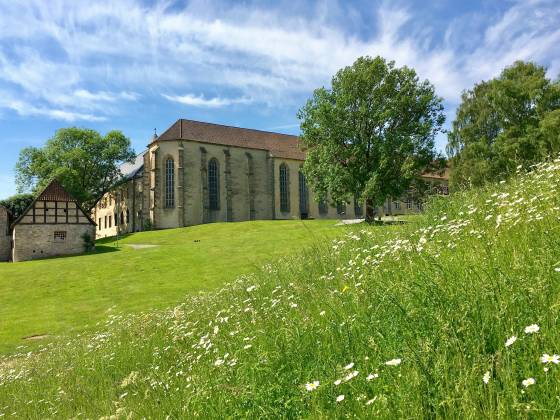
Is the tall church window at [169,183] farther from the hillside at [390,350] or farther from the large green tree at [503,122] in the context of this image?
the hillside at [390,350]

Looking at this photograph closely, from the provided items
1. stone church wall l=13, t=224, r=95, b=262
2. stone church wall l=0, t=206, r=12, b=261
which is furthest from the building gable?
stone church wall l=0, t=206, r=12, b=261

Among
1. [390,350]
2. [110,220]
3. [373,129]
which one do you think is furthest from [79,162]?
[390,350]

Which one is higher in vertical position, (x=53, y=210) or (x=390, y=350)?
(x=53, y=210)

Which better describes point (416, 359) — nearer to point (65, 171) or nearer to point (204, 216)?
point (204, 216)

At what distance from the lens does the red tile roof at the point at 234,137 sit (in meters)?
62.7

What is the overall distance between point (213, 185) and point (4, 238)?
1107 inches

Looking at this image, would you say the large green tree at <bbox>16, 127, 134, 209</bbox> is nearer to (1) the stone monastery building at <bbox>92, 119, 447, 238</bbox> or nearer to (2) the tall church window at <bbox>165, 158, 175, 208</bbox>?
(1) the stone monastery building at <bbox>92, 119, 447, 238</bbox>

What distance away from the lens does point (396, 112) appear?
38344 mm

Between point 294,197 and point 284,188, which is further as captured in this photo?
point 294,197

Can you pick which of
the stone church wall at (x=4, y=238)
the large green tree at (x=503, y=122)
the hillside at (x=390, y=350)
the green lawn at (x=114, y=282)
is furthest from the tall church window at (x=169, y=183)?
the hillside at (x=390, y=350)

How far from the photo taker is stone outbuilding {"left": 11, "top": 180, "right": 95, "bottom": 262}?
4391 cm

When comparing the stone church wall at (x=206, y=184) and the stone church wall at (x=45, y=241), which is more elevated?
the stone church wall at (x=206, y=184)

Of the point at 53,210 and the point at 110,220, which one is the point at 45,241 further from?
the point at 110,220

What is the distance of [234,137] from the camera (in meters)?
67.6
